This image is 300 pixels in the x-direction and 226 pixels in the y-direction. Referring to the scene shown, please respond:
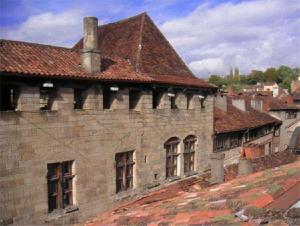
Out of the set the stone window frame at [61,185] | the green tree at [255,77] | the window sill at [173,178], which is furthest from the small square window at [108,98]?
the green tree at [255,77]

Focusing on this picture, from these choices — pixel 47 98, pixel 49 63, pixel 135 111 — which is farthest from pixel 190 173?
pixel 49 63

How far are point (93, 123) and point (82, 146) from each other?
1011 millimetres

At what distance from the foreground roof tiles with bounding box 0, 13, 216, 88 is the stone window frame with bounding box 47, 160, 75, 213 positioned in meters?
3.27

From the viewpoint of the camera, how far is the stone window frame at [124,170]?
1619 centimetres

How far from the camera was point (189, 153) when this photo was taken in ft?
66.6

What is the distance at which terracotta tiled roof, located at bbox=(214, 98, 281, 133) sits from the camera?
23873 mm

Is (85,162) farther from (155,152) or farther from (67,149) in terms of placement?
(155,152)

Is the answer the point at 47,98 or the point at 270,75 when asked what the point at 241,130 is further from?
the point at 270,75

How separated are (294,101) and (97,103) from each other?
3488 centimetres

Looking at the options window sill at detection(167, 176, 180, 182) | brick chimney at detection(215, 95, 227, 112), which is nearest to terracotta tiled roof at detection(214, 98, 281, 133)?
brick chimney at detection(215, 95, 227, 112)

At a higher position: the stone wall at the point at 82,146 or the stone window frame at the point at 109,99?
the stone window frame at the point at 109,99

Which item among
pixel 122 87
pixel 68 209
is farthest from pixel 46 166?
pixel 122 87

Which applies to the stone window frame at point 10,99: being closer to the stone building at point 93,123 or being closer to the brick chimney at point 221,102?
the stone building at point 93,123

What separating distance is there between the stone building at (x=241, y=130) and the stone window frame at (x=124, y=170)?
287 inches
